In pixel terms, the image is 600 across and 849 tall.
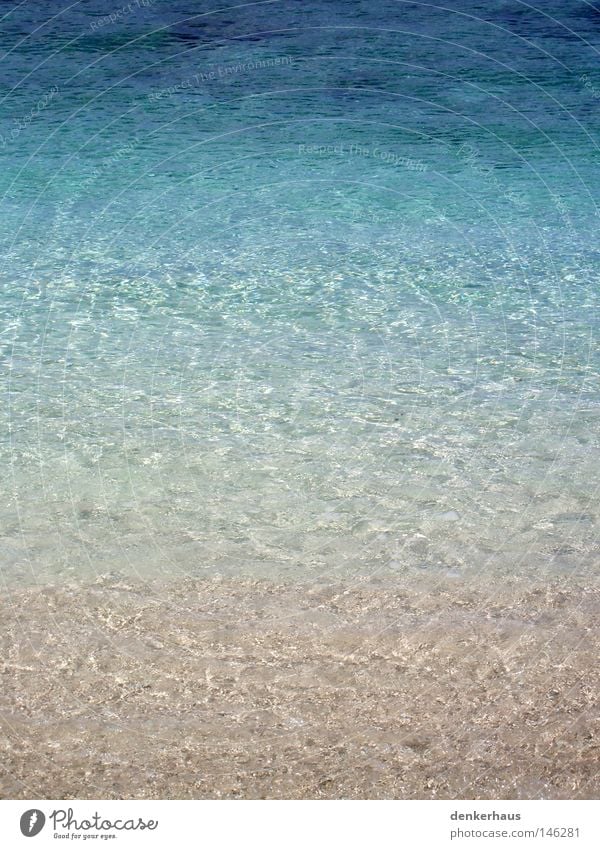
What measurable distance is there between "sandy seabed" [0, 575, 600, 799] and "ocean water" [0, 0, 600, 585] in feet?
0.79

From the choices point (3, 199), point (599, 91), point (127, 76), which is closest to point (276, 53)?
point (127, 76)

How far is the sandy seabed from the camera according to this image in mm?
3367

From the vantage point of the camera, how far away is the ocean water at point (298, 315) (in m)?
4.94
